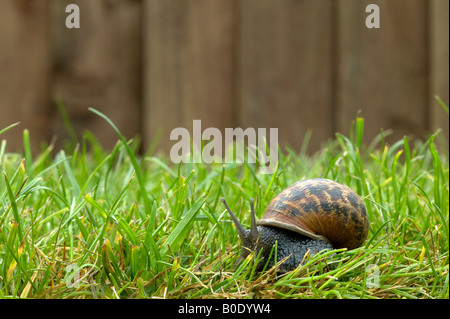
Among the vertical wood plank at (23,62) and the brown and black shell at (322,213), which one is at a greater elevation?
the vertical wood plank at (23,62)

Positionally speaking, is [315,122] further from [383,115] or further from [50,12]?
[50,12]

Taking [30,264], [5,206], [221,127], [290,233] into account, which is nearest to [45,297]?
[30,264]

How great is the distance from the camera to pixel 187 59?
2.20 m

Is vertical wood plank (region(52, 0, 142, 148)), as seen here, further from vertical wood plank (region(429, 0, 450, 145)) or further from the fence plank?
vertical wood plank (region(429, 0, 450, 145))

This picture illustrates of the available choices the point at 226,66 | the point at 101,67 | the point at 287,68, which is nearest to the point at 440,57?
the point at 287,68

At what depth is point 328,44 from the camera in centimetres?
222

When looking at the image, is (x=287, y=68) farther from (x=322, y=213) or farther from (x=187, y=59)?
(x=322, y=213)

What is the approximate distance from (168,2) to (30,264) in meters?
1.60

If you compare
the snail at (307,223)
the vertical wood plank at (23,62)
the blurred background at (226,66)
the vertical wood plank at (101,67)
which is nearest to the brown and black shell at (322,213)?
the snail at (307,223)

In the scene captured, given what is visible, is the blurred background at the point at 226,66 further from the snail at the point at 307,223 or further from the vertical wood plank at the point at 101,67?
the snail at the point at 307,223

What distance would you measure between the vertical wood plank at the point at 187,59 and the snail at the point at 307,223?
1.36m

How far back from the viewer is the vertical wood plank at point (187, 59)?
2199mm

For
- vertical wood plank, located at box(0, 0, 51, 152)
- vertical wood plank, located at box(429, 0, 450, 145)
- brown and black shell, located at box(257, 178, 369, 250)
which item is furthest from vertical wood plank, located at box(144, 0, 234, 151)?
brown and black shell, located at box(257, 178, 369, 250)

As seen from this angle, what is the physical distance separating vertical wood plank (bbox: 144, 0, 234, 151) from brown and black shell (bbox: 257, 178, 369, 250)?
136 centimetres
